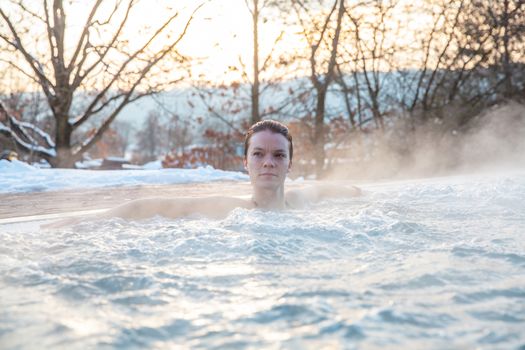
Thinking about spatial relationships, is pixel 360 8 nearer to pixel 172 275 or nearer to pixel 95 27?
pixel 95 27

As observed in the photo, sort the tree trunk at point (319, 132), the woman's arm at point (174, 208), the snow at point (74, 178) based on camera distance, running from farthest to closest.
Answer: the tree trunk at point (319, 132) < the snow at point (74, 178) < the woman's arm at point (174, 208)

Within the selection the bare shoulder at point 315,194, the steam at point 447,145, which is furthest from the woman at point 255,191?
the steam at point 447,145

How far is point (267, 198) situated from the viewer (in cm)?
313

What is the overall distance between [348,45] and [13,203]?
620 cm

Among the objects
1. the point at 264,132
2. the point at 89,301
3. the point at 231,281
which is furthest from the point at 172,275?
the point at 264,132

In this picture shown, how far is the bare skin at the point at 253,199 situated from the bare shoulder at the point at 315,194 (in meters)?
0.26

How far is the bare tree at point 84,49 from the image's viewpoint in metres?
6.79

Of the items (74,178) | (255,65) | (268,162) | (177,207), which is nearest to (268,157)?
(268,162)

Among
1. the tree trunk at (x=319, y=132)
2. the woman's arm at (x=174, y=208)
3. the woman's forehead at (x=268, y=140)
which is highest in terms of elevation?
the tree trunk at (x=319, y=132)

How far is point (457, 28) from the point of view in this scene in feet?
24.6

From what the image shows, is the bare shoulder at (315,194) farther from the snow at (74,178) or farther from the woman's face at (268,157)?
the snow at (74,178)

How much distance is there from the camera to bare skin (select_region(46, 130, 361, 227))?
2.85m

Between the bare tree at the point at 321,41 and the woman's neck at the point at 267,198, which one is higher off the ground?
the bare tree at the point at 321,41

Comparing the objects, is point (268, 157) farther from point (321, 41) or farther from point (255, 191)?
point (321, 41)
